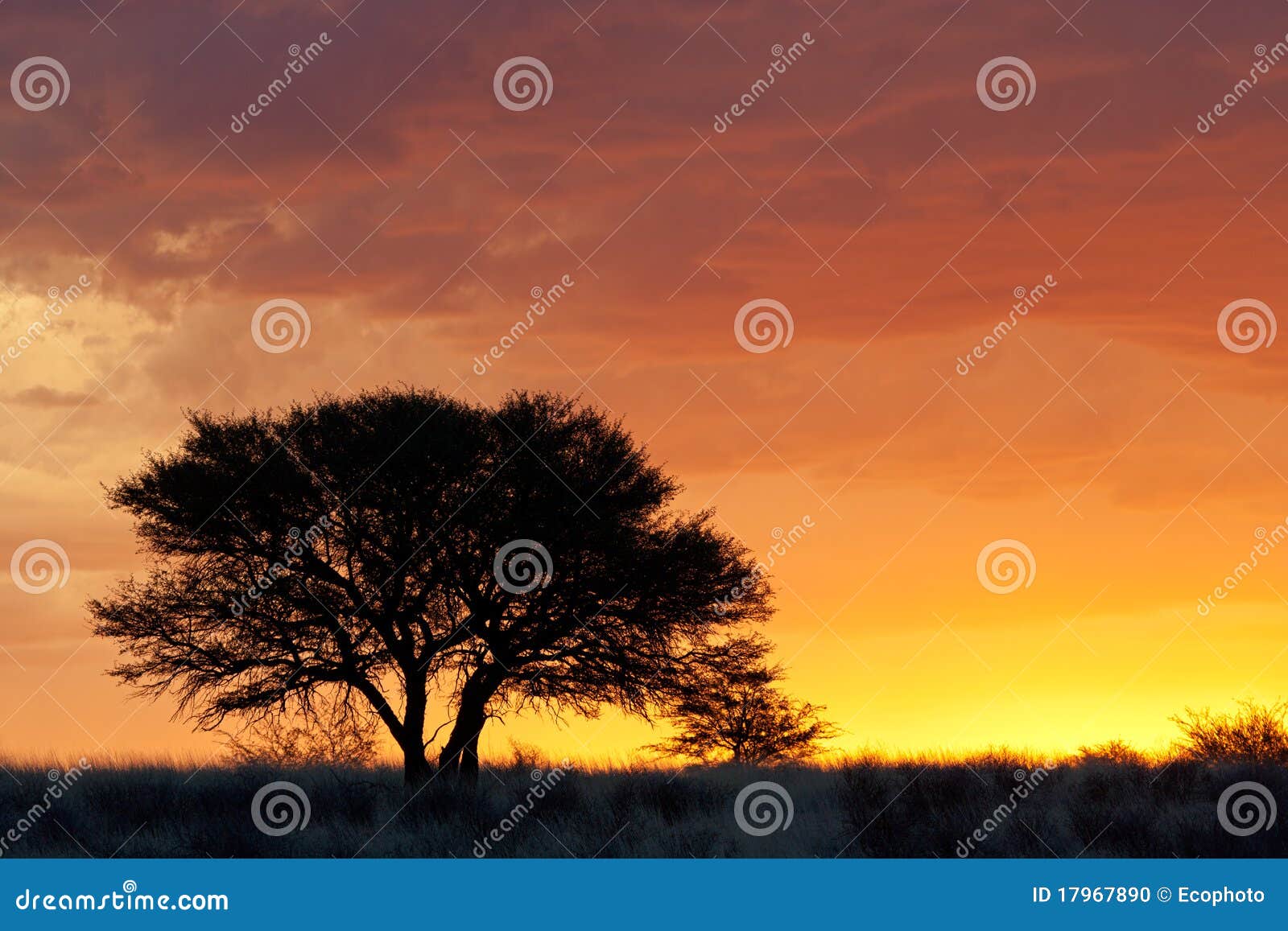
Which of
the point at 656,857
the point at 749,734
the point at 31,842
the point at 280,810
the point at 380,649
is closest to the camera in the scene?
the point at 656,857

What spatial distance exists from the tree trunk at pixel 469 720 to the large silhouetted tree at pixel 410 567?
0.04 m

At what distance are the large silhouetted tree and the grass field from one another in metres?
2.60

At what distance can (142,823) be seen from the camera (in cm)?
2514

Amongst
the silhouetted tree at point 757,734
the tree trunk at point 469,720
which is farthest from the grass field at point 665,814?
the silhouetted tree at point 757,734

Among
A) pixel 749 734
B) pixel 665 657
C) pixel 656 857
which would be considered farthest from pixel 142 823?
pixel 749 734

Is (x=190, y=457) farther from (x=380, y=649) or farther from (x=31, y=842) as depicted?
(x=31, y=842)

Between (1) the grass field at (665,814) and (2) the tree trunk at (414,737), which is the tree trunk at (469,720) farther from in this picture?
(1) the grass field at (665,814)

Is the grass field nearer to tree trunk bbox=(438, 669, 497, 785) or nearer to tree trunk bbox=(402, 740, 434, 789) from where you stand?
tree trunk bbox=(402, 740, 434, 789)

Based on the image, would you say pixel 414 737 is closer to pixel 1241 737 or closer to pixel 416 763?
pixel 416 763

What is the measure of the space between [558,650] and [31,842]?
1168 centimetres

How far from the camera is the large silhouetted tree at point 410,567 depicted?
3150cm

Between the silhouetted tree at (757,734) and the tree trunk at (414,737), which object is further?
the silhouetted tree at (757,734)

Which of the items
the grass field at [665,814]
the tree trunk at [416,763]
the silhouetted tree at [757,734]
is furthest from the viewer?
the silhouetted tree at [757,734]

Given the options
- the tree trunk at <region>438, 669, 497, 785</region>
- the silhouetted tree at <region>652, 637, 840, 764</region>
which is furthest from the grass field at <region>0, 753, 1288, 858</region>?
the silhouetted tree at <region>652, 637, 840, 764</region>
